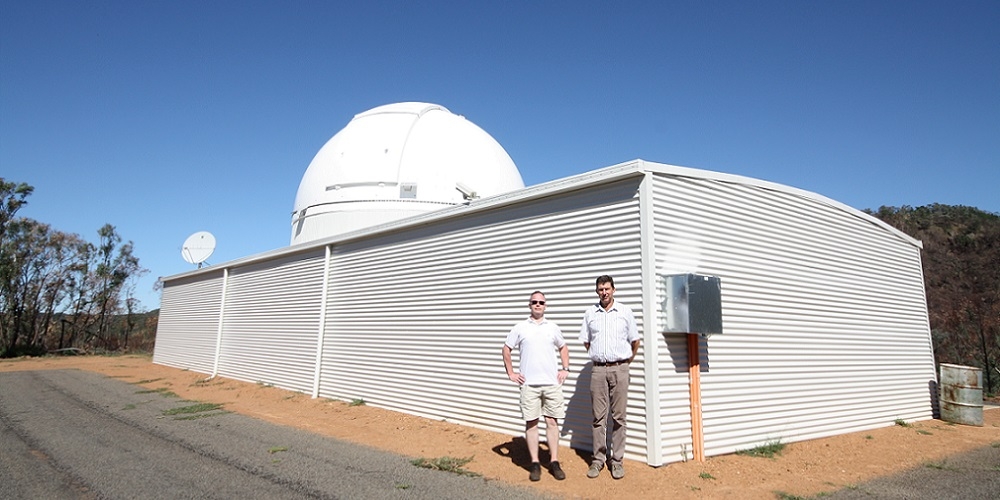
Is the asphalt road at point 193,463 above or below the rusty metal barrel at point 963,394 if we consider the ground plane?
below

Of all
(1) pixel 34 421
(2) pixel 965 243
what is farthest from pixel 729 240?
(2) pixel 965 243

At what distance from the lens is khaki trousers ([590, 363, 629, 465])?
509 centimetres

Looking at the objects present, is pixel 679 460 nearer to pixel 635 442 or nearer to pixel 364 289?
pixel 635 442

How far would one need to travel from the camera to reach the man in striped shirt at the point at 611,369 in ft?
16.7

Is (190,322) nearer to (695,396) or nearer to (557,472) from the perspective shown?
(557,472)

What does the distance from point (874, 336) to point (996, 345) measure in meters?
10.7

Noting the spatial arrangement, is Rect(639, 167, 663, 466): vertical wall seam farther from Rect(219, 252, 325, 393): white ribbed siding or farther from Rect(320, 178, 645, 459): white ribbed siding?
Rect(219, 252, 325, 393): white ribbed siding

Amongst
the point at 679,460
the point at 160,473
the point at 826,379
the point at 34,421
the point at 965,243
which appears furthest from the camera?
the point at 965,243

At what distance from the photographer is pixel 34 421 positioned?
25.7 feet

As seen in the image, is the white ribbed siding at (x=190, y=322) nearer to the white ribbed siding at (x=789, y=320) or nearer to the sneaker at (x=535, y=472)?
the sneaker at (x=535, y=472)

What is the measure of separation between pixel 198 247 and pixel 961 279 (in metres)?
32.9

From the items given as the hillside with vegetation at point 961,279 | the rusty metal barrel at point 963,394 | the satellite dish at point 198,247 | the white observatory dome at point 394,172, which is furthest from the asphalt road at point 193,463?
the hillside with vegetation at point 961,279

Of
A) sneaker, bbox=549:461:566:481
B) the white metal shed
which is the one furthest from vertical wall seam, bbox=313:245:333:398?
sneaker, bbox=549:461:566:481

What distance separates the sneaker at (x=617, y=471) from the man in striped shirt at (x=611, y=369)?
0.03 metres
